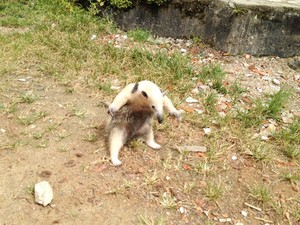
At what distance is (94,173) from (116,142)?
41 centimetres

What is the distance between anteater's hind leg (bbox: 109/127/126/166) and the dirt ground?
0.26ft

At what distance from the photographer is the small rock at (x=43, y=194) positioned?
3537 millimetres

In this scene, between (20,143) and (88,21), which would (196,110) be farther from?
(88,21)

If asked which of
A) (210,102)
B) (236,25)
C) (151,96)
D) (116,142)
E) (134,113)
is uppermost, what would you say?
(151,96)

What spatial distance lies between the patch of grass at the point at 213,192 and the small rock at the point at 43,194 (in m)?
1.52

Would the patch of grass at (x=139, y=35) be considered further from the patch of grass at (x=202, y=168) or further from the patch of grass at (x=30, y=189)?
the patch of grass at (x=30, y=189)

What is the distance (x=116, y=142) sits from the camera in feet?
13.6

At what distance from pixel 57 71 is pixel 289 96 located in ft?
11.5

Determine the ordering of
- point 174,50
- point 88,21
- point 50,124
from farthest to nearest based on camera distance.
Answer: point 88,21, point 174,50, point 50,124

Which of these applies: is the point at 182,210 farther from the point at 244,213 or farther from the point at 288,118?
the point at 288,118

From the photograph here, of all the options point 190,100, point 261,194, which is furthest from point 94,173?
point 190,100

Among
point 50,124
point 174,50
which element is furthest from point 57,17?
point 50,124

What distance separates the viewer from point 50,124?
4.70m

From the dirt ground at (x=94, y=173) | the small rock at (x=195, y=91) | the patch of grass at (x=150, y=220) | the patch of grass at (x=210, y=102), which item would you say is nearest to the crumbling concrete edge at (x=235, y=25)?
the small rock at (x=195, y=91)
